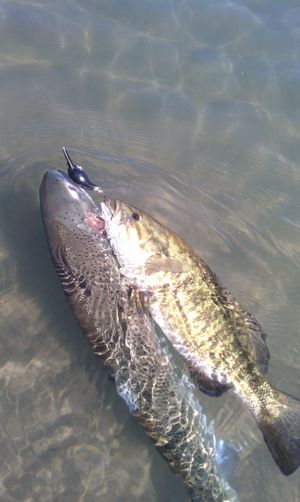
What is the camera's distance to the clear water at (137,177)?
4266mm

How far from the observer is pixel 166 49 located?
7113mm

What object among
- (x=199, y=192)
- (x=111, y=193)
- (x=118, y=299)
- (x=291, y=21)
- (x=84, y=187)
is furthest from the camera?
(x=291, y=21)

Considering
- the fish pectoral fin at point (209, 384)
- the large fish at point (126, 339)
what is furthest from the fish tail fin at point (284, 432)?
the large fish at point (126, 339)

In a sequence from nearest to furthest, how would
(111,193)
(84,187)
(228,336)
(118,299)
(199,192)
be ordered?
(228,336) → (118,299) → (84,187) → (111,193) → (199,192)

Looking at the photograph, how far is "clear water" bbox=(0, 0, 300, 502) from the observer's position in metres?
4.27

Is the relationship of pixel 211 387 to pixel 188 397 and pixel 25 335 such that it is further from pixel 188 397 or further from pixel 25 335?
pixel 25 335

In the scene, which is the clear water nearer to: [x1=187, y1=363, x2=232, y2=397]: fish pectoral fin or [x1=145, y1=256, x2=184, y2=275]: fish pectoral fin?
[x1=187, y1=363, x2=232, y2=397]: fish pectoral fin

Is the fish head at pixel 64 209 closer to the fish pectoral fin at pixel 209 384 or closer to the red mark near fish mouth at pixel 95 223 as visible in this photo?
the red mark near fish mouth at pixel 95 223

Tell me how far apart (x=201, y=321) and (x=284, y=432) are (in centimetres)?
100

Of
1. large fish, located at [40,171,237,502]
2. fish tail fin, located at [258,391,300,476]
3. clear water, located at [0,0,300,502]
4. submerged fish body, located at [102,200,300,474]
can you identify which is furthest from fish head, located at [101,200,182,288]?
fish tail fin, located at [258,391,300,476]

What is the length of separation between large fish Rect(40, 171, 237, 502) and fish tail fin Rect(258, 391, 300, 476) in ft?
1.86

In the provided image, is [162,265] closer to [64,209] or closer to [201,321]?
[201,321]

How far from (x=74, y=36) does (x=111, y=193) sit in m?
2.73

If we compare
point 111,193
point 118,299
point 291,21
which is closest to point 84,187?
point 111,193
